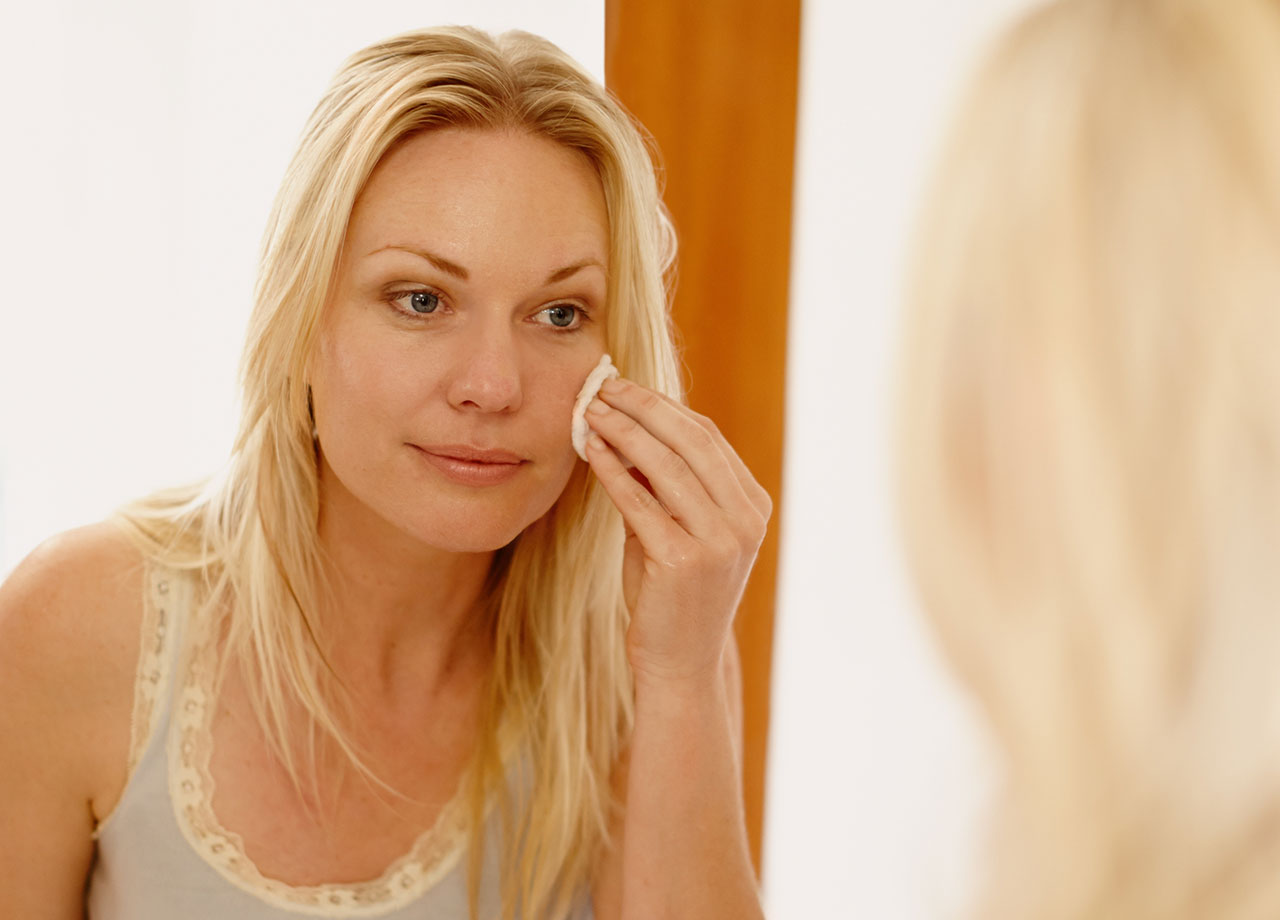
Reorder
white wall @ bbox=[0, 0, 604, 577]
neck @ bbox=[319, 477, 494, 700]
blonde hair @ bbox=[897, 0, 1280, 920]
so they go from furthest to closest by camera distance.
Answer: white wall @ bbox=[0, 0, 604, 577] → neck @ bbox=[319, 477, 494, 700] → blonde hair @ bbox=[897, 0, 1280, 920]

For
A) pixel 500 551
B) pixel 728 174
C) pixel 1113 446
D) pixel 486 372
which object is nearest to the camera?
pixel 1113 446

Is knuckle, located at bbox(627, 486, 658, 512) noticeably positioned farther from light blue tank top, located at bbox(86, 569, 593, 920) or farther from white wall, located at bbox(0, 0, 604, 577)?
white wall, located at bbox(0, 0, 604, 577)

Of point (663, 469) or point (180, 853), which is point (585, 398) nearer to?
point (663, 469)

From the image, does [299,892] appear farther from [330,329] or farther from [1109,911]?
[1109,911]

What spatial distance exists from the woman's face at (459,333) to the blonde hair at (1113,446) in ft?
1.66

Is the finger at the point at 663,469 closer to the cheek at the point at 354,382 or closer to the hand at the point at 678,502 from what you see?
the hand at the point at 678,502

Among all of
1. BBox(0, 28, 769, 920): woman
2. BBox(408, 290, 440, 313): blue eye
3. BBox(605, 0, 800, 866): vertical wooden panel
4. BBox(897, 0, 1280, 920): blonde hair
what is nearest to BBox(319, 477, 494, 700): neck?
BBox(0, 28, 769, 920): woman

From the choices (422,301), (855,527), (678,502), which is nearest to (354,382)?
(422,301)

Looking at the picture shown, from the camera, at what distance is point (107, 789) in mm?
1056

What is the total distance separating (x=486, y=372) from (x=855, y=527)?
70 cm

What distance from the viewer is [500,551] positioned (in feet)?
4.17

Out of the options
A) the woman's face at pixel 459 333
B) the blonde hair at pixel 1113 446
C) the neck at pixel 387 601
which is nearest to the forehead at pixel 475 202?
the woman's face at pixel 459 333

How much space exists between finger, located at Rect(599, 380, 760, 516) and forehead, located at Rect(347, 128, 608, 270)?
0.13 meters

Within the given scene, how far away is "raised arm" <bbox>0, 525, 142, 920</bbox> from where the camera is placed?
1016 mm
